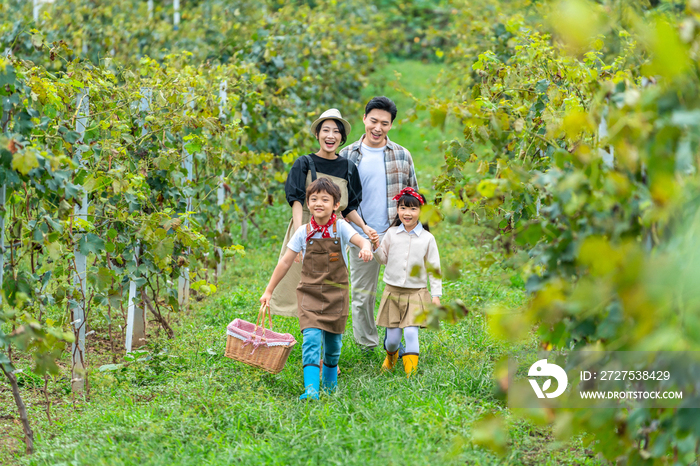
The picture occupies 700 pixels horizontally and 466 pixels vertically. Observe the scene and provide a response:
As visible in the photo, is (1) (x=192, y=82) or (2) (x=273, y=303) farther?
(1) (x=192, y=82)

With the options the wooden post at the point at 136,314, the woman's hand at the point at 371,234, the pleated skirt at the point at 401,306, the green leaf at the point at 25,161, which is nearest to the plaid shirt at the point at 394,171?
the woman's hand at the point at 371,234

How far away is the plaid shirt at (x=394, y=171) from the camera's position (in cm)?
435

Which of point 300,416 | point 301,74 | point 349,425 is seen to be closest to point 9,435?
point 300,416

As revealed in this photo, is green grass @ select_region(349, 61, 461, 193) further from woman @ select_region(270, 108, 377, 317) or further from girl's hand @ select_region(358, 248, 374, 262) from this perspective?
girl's hand @ select_region(358, 248, 374, 262)

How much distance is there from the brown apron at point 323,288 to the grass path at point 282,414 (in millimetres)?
396

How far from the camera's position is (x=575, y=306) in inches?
Answer: 59.5

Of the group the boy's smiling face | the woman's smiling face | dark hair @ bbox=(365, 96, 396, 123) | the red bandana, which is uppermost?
dark hair @ bbox=(365, 96, 396, 123)

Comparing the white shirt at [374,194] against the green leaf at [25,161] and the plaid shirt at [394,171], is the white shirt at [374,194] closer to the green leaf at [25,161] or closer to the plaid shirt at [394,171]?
the plaid shirt at [394,171]

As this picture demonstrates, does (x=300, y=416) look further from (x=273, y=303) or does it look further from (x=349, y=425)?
(x=273, y=303)

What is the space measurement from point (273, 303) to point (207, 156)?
4.77ft

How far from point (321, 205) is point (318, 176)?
1.59 feet

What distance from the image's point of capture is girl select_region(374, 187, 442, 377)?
3963mm

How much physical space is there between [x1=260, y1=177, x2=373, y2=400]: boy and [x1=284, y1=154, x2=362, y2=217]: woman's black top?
0.33m

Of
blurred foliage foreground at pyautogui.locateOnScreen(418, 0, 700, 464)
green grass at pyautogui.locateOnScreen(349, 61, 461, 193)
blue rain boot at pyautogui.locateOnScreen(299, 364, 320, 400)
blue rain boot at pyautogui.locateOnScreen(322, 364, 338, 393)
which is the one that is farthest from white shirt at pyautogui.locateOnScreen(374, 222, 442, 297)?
green grass at pyautogui.locateOnScreen(349, 61, 461, 193)
